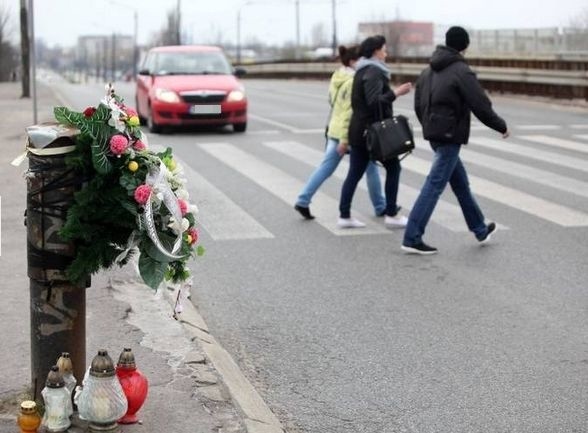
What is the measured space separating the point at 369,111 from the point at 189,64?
11.6 m

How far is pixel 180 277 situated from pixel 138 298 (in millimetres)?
2490

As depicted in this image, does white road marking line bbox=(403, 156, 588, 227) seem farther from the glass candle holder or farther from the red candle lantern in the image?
the glass candle holder

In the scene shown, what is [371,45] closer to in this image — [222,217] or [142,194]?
[222,217]

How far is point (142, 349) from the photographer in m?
5.83

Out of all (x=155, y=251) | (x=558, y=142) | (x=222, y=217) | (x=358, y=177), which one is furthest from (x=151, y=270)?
(x=558, y=142)

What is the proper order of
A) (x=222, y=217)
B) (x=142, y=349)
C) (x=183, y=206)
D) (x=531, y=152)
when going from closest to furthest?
(x=183, y=206) → (x=142, y=349) → (x=222, y=217) → (x=531, y=152)

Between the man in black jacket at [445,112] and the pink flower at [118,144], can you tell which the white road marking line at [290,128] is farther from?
the pink flower at [118,144]

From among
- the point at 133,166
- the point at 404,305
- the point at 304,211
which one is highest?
the point at 133,166

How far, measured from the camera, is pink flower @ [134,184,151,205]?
14.0 ft

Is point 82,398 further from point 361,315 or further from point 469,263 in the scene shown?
point 469,263

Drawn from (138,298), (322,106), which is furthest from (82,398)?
(322,106)

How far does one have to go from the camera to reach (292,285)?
25.9 ft

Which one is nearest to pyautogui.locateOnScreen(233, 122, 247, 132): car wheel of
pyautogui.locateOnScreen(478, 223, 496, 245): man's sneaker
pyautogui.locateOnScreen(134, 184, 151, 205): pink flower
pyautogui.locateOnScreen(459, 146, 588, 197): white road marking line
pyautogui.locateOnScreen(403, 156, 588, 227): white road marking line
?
pyautogui.locateOnScreen(459, 146, 588, 197): white road marking line

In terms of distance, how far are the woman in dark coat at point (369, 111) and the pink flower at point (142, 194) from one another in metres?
5.21
